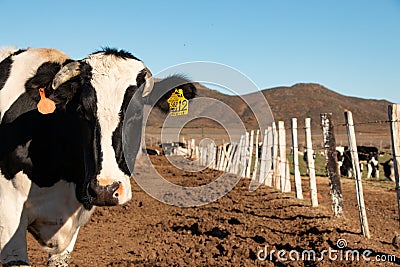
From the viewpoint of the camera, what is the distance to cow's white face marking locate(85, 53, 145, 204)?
365cm

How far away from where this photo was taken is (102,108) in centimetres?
390

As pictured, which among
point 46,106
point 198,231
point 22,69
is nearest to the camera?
point 46,106

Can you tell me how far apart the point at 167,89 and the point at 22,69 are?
4.82 feet

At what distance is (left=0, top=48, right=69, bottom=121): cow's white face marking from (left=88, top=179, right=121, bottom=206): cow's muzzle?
5.24 ft

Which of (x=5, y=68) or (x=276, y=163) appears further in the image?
(x=276, y=163)

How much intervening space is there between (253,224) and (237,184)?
7.84 metres

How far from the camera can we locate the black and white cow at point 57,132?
3.97 metres

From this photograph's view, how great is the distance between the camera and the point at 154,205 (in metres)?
12.0

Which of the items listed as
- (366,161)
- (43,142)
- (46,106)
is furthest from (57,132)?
(366,161)

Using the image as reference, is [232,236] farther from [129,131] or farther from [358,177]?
[129,131]

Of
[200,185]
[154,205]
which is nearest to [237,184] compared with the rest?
[200,185]

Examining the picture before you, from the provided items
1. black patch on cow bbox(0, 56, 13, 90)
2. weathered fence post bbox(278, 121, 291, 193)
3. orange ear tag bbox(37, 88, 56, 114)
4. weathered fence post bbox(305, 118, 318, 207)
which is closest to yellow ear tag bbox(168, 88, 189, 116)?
orange ear tag bbox(37, 88, 56, 114)

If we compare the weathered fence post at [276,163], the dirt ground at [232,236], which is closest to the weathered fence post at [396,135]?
the dirt ground at [232,236]

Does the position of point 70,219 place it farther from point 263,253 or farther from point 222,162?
point 222,162
